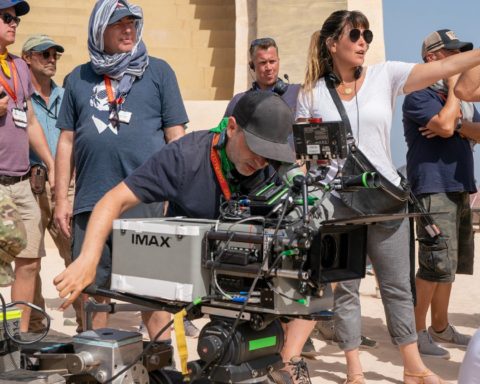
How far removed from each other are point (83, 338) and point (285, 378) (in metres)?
0.74

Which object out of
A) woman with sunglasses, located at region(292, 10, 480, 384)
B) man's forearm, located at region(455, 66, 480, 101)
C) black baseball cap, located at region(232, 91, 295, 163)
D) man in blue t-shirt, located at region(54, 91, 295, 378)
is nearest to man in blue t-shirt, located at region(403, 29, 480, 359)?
woman with sunglasses, located at region(292, 10, 480, 384)

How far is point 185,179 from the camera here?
11.2 feet

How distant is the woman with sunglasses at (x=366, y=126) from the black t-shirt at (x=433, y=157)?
3.27 feet

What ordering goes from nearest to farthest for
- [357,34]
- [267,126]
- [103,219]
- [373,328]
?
[267,126], [103,219], [357,34], [373,328]

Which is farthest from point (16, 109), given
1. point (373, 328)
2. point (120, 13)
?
point (373, 328)

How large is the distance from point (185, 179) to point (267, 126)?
457 millimetres

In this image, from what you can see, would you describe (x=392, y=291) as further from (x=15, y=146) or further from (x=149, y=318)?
(x=15, y=146)

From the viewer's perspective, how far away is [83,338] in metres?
3.16

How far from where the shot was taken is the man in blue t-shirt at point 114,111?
4.45 meters

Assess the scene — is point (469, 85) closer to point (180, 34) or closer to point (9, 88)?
point (9, 88)

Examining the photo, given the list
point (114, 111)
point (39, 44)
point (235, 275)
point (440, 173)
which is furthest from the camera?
point (39, 44)

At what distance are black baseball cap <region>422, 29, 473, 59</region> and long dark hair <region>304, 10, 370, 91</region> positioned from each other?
110cm

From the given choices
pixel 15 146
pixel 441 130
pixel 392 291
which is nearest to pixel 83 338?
pixel 392 291

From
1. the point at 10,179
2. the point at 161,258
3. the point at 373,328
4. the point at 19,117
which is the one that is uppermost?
the point at 19,117
